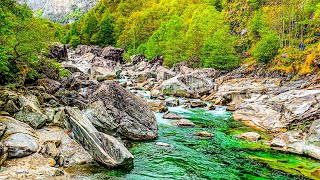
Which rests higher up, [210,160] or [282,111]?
[282,111]

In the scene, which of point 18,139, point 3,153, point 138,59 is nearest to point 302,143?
point 18,139

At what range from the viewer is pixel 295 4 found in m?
50.3

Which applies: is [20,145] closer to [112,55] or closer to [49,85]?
[49,85]

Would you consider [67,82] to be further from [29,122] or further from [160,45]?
[160,45]

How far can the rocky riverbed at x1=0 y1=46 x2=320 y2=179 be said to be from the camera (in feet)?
44.0

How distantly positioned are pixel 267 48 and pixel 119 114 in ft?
115

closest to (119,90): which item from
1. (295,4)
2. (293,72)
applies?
(293,72)

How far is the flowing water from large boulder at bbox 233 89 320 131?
291 cm

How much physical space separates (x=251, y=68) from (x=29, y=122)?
4006 centimetres

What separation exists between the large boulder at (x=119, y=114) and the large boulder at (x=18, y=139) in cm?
453

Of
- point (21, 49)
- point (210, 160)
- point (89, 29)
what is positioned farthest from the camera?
point (89, 29)

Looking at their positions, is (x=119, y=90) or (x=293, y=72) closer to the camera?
(x=119, y=90)

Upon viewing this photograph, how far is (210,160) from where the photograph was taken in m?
15.8

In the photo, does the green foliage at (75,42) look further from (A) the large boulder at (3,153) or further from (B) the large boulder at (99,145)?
(A) the large boulder at (3,153)
